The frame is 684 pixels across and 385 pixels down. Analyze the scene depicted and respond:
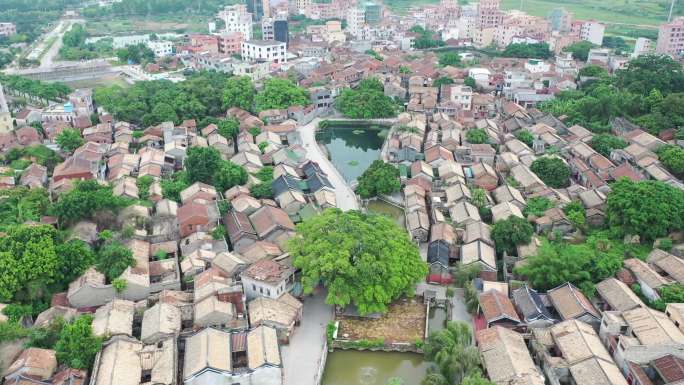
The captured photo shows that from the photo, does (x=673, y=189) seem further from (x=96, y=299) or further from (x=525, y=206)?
(x=96, y=299)

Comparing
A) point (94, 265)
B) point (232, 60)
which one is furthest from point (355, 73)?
point (94, 265)

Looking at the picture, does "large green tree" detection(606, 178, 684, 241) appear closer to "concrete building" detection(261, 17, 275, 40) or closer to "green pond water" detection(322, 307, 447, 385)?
"green pond water" detection(322, 307, 447, 385)

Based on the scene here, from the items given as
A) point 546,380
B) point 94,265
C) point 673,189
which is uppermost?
point 673,189

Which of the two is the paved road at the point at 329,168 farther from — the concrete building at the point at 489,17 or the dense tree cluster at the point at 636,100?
the concrete building at the point at 489,17

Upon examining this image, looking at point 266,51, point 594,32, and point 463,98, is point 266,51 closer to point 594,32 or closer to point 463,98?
point 463,98

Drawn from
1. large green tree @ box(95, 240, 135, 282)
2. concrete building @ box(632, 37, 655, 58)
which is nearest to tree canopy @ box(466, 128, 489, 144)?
large green tree @ box(95, 240, 135, 282)

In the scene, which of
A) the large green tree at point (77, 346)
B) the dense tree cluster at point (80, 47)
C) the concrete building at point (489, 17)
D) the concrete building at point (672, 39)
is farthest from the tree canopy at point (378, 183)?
the concrete building at point (489, 17)
